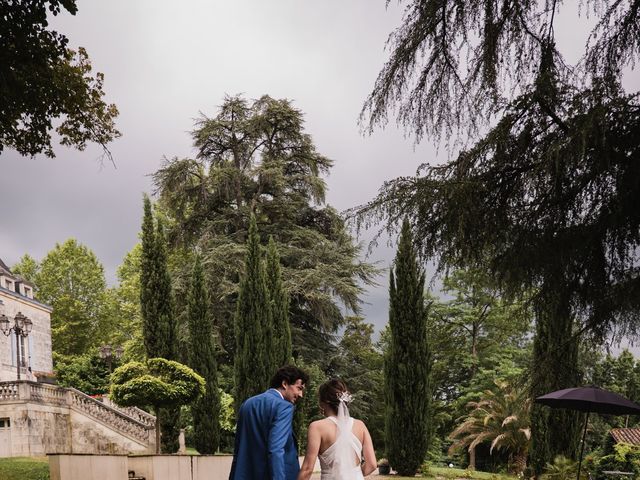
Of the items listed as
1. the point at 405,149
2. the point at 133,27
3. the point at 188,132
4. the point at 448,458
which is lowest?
the point at 448,458

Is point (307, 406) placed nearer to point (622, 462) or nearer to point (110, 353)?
point (110, 353)

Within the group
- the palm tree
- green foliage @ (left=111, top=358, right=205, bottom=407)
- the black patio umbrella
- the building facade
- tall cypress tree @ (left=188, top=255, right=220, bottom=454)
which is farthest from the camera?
the building facade

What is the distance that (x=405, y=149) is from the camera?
7242mm

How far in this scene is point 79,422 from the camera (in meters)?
24.8

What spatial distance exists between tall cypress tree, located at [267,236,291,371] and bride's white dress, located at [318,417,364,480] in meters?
18.3

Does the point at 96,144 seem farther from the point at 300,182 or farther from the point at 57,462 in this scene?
the point at 300,182

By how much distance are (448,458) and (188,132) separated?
16.8 m

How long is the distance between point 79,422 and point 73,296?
1917 centimetres

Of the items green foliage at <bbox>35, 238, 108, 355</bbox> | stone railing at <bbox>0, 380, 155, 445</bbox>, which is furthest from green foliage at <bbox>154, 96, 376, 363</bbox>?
green foliage at <bbox>35, 238, 108, 355</bbox>

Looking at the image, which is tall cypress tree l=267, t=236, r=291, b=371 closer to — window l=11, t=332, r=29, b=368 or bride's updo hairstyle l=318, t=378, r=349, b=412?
window l=11, t=332, r=29, b=368

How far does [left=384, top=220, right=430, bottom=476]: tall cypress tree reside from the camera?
68.0ft

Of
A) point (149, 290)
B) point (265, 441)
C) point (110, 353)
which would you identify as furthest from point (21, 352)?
point (265, 441)

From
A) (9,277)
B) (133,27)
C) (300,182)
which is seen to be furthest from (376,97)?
(9,277)

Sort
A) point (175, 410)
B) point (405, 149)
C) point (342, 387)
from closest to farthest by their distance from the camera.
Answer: point (342, 387) < point (405, 149) < point (175, 410)
